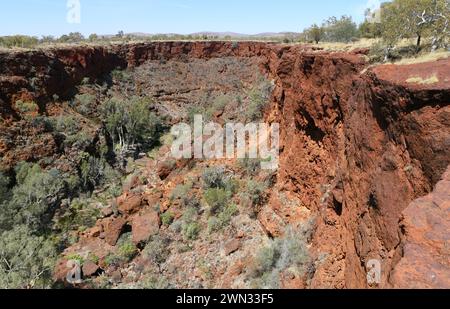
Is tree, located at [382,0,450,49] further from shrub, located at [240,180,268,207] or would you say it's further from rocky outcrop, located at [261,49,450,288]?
shrub, located at [240,180,268,207]

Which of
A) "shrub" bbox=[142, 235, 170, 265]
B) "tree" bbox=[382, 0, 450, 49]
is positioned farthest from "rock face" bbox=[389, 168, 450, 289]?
"shrub" bbox=[142, 235, 170, 265]

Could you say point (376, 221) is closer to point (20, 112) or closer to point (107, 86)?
point (20, 112)

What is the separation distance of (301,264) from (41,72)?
69.9ft

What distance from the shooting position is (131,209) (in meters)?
17.6

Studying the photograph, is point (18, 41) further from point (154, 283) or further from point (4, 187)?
point (154, 283)

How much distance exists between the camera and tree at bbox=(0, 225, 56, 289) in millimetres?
11508

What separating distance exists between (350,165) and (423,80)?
314 centimetres

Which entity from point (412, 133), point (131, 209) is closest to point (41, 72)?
point (131, 209)

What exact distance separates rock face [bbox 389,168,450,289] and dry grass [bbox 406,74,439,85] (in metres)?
2.55

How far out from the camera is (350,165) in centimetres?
984

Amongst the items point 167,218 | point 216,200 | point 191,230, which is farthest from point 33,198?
point 216,200

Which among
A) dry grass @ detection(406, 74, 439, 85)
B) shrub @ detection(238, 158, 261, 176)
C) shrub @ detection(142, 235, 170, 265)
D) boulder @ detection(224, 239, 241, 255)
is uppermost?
dry grass @ detection(406, 74, 439, 85)

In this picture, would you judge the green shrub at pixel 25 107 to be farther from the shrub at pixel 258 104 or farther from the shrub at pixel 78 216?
the shrub at pixel 258 104
